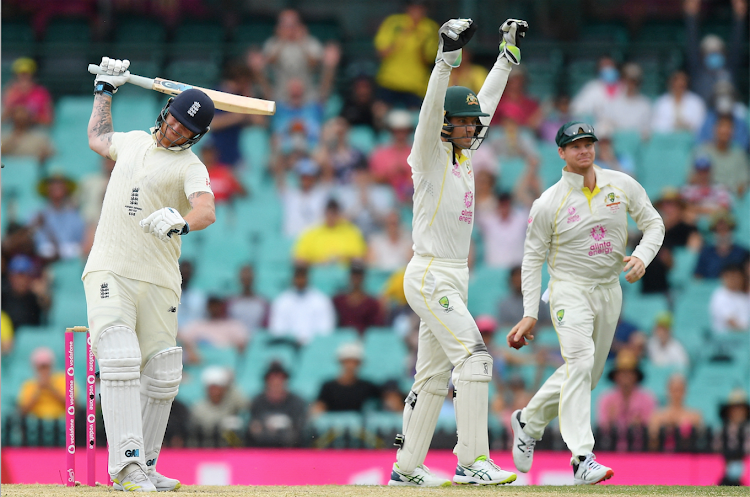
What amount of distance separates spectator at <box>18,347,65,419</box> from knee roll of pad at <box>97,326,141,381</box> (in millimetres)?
4788

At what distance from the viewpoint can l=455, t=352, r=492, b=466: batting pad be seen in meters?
6.20

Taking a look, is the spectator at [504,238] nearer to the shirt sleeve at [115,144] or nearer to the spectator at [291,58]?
the spectator at [291,58]

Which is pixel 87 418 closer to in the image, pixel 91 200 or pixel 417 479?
pixel 417 479

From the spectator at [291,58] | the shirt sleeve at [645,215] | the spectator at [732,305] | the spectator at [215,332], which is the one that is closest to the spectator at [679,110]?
the spectator at [732,305]

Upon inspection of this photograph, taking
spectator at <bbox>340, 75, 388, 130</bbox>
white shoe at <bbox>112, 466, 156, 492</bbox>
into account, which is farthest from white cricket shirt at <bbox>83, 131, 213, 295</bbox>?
spectator at <bbox>340, 75, 388, 130</bbox>

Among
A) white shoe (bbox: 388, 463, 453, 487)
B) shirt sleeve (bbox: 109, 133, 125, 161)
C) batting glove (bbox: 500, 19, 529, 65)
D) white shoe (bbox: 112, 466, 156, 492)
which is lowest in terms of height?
white shoe (bbox: 388, 463, 453, 487)

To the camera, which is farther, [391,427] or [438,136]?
[391,427]

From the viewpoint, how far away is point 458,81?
12914mm

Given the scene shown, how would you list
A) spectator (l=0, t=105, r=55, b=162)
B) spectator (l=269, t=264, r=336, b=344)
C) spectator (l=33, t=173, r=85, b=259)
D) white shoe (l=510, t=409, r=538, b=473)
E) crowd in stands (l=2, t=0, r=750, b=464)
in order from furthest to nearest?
spectator (l=0, t=105, r=55, b=162)
spectator (l=33, t=173, r=85, b=259)
spectator (l=269, t=264, r=336, b=344)
crowd in stands (l=2, t=0, r=750, b=464)
white shoe (l=510, t=409, r=538, b=473)

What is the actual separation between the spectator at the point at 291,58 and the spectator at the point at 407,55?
866mm

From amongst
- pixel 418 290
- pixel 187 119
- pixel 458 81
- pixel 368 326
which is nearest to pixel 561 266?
pixel 418 290

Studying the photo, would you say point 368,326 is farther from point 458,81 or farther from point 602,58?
point 602,58

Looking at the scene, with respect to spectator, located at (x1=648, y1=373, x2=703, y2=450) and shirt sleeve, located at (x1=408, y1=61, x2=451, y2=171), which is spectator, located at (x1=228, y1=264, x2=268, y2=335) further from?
shirt sleeve, located at (x1=408, y1=61, x2=451, y2=171)

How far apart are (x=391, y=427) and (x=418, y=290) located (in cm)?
340
